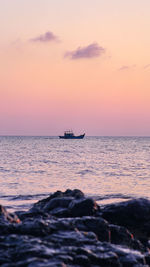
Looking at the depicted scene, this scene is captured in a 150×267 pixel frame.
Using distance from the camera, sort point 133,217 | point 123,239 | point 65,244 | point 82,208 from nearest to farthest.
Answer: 1. point 65,244
2. point 123,239
3. point 133,217
4. point 82,208

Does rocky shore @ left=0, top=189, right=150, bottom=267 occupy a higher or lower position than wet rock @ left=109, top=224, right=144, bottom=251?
higher

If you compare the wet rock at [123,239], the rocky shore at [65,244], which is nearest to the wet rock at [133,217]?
the rocky shore at [65,244]

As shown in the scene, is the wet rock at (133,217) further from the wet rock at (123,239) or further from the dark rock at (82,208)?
the wet rock at (123,239)

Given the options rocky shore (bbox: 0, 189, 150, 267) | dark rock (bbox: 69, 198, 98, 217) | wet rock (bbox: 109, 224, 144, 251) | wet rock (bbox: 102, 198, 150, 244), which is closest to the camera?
rocky shore (bbox: 0, 189, 150, 267)

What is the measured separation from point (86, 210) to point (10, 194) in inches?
402

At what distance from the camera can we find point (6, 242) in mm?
8320

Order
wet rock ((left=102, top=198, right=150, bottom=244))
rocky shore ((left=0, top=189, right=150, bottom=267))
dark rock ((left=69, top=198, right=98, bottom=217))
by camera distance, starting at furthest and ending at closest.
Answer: dark rock ((left=69, top=198, right=98, bottom=217)) → wet rock ((left=102, top=198, right=150, bottom=244)) → rocky shore ((left=0, top=189, right=150, bottom=267))

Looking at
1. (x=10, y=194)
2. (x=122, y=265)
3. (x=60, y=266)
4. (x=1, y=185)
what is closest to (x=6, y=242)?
(x=60, y=266)

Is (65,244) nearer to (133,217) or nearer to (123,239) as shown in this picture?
(123,239)

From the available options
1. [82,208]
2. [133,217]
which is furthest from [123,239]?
[82,208]

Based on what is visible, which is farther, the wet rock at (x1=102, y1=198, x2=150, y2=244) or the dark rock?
the dark rock

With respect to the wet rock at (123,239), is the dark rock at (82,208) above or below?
above

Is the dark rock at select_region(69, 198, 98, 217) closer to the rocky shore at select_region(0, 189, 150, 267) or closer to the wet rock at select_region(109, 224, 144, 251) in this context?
the rocky shore at select_region(0, 189, 150, 267)

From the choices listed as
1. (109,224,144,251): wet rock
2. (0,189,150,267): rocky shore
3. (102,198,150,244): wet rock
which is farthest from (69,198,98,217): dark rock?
(109,224,144,251): wet rock
